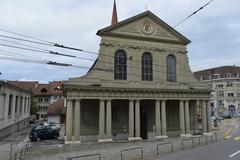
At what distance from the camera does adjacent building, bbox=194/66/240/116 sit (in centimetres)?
9544

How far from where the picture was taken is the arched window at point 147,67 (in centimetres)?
3280

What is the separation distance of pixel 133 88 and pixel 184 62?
9328 mm

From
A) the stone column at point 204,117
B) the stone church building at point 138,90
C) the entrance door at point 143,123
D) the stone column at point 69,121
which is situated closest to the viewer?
the stone column at point 69,121

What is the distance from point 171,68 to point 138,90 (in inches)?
261

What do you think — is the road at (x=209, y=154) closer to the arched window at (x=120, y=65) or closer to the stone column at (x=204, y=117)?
the stone column at (x=204, y=117)

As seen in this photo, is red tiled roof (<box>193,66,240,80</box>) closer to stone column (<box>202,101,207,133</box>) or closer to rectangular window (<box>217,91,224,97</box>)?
rectangular window (<box>217,91,224,97</box>)

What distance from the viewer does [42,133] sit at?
33344 mm

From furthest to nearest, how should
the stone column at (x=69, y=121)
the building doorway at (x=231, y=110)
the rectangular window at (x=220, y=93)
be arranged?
the rectangular window at (x=220, y=93) < the building doorway at (x=231, y=110) < the stone column at (x=69, y=121)

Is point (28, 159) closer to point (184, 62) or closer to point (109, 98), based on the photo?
point (109, 98)

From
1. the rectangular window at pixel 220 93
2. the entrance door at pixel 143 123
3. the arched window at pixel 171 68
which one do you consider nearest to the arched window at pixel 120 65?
the entrance door at pixel 143 123

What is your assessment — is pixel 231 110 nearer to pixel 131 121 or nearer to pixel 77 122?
pixel 131 121

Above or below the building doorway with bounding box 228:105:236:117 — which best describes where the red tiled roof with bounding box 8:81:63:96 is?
above

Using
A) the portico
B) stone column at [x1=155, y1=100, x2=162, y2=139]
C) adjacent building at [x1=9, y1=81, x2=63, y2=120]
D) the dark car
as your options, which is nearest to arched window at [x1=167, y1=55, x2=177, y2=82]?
the portico

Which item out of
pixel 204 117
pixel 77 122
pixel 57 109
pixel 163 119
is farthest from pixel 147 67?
pixel 57 109
